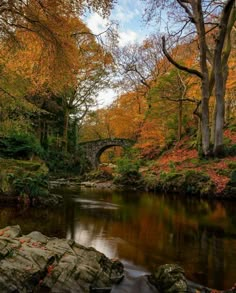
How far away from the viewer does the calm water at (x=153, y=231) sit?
5.68 m

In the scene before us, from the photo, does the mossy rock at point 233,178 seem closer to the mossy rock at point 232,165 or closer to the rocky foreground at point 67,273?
the mossy rock at point 232,165

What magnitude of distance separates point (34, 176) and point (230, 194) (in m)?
8.10

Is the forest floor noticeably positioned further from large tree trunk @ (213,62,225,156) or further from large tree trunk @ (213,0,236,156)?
large tree trunk @ (213,62,225,156)

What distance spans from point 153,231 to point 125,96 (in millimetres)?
24791

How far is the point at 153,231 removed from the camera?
8125mm

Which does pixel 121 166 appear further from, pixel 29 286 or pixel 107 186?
pixel 29 286

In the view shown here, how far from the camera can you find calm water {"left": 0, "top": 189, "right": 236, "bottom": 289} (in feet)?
18.6

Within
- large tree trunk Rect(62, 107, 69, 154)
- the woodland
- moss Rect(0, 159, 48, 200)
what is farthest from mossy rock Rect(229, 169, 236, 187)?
large tree trunk Rect(62, 107, 69, 154)

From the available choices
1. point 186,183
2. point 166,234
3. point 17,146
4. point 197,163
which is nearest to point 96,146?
point 17,146

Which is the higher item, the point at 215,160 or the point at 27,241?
the point at 215,160

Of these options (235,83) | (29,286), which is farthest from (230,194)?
(29,286)

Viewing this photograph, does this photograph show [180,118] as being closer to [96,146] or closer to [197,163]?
[197,163]

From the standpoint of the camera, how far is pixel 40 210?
1040cm

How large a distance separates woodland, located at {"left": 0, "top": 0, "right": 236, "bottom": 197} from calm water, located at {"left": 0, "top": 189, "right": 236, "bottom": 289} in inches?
91.1
